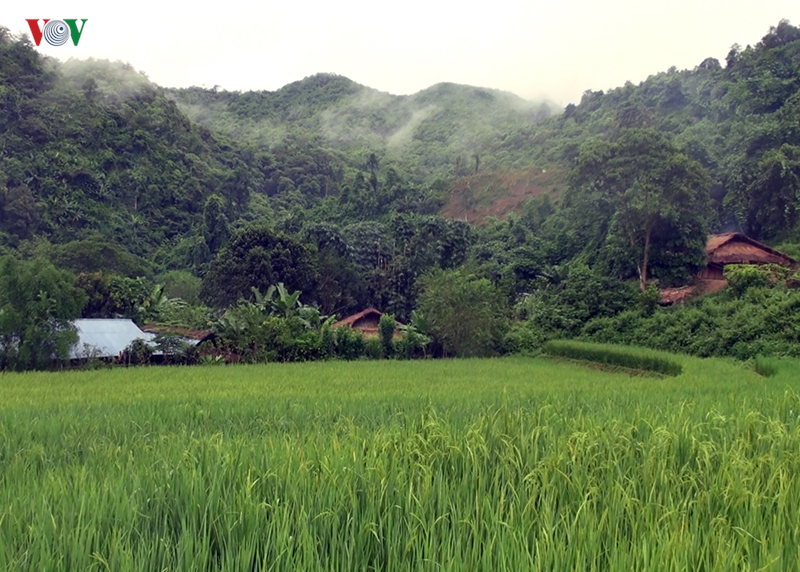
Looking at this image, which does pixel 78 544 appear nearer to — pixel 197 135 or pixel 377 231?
pixel 377 231

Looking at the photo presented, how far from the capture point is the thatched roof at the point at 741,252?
24219mm

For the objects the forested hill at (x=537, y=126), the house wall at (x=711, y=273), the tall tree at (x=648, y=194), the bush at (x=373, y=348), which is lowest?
the bush at (x=373, y=348)

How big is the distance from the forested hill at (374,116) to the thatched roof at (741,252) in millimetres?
52859

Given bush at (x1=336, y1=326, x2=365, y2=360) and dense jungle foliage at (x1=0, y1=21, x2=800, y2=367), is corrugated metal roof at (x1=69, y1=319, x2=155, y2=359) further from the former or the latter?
bush at (x1=336, y1=326, x2=365, y2=360)

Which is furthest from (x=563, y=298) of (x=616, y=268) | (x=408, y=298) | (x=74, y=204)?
(x=74, y=204)

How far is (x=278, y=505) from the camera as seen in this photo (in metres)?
2.64

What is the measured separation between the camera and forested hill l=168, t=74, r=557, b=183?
85062mm

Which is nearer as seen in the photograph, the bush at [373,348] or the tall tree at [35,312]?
the tall tree at [35,312]

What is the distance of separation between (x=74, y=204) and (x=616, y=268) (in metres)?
33.5

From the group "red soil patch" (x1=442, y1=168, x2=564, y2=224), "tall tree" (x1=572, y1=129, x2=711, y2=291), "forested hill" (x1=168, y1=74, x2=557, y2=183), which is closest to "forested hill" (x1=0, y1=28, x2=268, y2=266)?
"red soil patch" (x1=442, y1=168, x2=564, y2=224)

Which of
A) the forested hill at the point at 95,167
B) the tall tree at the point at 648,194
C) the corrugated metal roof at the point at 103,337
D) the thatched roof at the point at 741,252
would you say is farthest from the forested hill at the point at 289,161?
the corrugated metal roof at the point at 103,337

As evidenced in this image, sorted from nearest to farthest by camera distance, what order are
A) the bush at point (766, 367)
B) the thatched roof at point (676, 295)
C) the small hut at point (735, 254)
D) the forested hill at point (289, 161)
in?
the bush at point (766, 367) < the thatched roof at point (676, 295) < the small hut at point (735, 254) < the forested hill at point (289, 161)

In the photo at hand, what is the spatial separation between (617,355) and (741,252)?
10425 mm

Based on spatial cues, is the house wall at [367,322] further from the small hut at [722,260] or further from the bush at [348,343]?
the small hut at [722,260]
